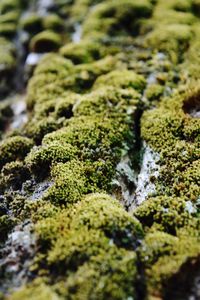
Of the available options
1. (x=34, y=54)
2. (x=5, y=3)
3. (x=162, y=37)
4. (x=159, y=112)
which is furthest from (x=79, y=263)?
(x=5, y=3)

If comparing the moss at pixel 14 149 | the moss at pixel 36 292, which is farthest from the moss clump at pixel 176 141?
the moss at pixel 36 292

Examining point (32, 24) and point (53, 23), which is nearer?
point (53, 23)

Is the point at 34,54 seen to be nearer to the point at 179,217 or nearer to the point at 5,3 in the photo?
the point at 5,3

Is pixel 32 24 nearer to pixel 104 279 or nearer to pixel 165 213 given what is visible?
pixel 165 213

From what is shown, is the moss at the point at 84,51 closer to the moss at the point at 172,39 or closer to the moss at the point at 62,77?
the moss at the point at 62,77

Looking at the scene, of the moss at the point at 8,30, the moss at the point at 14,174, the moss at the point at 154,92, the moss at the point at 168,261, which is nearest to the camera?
the moss at the point at 168,261

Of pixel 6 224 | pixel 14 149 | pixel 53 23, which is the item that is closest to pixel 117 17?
pixel 53 23
